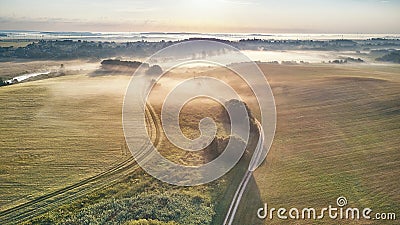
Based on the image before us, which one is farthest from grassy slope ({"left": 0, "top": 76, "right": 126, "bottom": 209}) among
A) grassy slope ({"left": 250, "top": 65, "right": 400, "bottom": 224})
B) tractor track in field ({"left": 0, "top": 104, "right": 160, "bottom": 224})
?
grassy slope ({"left": 250, "top": 65, "right": 400, "bottom": 224})

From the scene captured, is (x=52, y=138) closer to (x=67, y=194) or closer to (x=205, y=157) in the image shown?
(x=67, y=194)

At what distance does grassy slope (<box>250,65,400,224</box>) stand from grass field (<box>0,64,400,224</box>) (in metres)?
0.11

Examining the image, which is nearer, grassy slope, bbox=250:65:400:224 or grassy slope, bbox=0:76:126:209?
grassy slope, bbox=0:76:126:209

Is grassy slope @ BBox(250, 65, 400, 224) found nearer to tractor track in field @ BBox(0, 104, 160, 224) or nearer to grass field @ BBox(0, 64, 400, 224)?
grass field @ BBox(0, 64, 400, 224)

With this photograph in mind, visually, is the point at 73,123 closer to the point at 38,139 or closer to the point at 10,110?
the point at 38,139

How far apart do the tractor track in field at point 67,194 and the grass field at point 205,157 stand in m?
0.78

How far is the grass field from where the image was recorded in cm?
2748

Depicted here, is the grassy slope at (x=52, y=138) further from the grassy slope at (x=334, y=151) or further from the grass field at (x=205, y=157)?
the grassy slope at (x=334, y=151)

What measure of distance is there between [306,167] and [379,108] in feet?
101

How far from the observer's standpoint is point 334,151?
39.1m

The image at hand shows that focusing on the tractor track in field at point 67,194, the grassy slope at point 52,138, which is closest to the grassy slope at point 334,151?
the tractor track in field at point 67,194

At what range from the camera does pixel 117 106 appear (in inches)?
2124

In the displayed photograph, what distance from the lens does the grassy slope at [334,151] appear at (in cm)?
2902

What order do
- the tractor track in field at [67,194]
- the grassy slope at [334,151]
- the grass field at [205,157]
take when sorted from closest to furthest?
the tractor track in field at [67,194] < the grass field at [205,157] < the grassy slope at [334,151]
